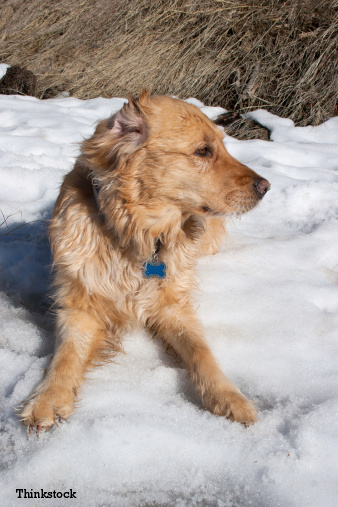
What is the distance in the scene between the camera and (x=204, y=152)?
8.59 ft

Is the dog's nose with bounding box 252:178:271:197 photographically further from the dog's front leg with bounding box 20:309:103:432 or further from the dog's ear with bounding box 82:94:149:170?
the dog's front leg with bounding box 20:309:103:432

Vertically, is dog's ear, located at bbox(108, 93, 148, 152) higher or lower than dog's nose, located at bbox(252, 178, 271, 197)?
higher

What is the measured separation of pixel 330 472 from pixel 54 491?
1.11m

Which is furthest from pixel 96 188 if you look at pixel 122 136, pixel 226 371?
pixel 226 371

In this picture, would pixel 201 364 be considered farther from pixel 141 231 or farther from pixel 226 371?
pixel 141 231

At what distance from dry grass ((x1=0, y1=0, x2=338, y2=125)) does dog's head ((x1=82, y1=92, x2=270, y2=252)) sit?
4347 millimetres

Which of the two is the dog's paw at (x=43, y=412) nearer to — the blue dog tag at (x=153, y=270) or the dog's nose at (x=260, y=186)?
the blue dog tag at (x=153, y=270)

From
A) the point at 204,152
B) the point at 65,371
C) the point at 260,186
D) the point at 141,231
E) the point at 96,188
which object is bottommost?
the point at 65,371

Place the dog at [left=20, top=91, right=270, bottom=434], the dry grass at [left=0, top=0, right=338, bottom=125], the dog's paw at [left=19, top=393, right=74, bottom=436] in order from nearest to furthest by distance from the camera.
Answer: the dog's paw at [left=19, top=393, right=74, bottom=436] < the dog at [left=20, top=91, right=270, bottom=434] < the dry grass at [left=0, top=0, right=338, bottom=125]

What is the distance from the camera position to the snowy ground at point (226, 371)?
1.87 m

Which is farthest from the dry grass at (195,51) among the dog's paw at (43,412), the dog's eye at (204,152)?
the dog's paw at (43,412)

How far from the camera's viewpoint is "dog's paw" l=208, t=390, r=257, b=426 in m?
2.18

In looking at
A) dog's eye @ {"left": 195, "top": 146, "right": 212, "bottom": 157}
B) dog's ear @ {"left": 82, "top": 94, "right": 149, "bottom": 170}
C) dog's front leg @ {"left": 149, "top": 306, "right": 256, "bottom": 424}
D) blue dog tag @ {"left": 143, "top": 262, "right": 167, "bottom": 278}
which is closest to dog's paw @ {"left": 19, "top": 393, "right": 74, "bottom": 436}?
dog's front leg @ {"left": 149, "top": 306, "right": 256, "bottom": 424}

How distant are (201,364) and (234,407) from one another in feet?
1.01
